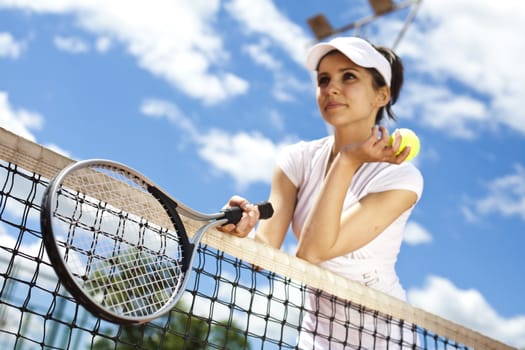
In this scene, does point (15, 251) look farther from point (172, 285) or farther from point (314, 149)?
point (314, 149)

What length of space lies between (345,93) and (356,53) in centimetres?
17

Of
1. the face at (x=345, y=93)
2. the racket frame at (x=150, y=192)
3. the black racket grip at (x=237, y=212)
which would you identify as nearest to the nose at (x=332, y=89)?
the face at (x=345, y=93)

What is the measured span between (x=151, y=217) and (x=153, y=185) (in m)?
0.24

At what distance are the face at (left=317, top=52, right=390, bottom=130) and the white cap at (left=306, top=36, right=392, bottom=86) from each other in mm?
43

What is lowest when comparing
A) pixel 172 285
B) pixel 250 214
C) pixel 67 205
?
pixel 172 285

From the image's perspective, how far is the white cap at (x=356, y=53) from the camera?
9.50 feet

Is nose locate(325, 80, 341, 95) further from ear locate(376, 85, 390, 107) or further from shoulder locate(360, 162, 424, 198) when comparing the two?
shoulder locate(360, 162, 424, 198)

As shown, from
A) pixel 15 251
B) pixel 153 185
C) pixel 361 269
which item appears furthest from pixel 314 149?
pixel 15 251

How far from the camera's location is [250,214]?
253cm

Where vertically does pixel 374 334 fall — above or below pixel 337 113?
below

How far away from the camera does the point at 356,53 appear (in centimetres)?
290

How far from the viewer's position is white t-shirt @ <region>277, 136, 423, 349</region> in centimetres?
286

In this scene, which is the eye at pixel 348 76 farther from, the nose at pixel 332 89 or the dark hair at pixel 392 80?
the dark hair at pixel 392 80

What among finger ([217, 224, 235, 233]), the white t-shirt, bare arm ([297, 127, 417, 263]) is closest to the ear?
the white t-shirt
